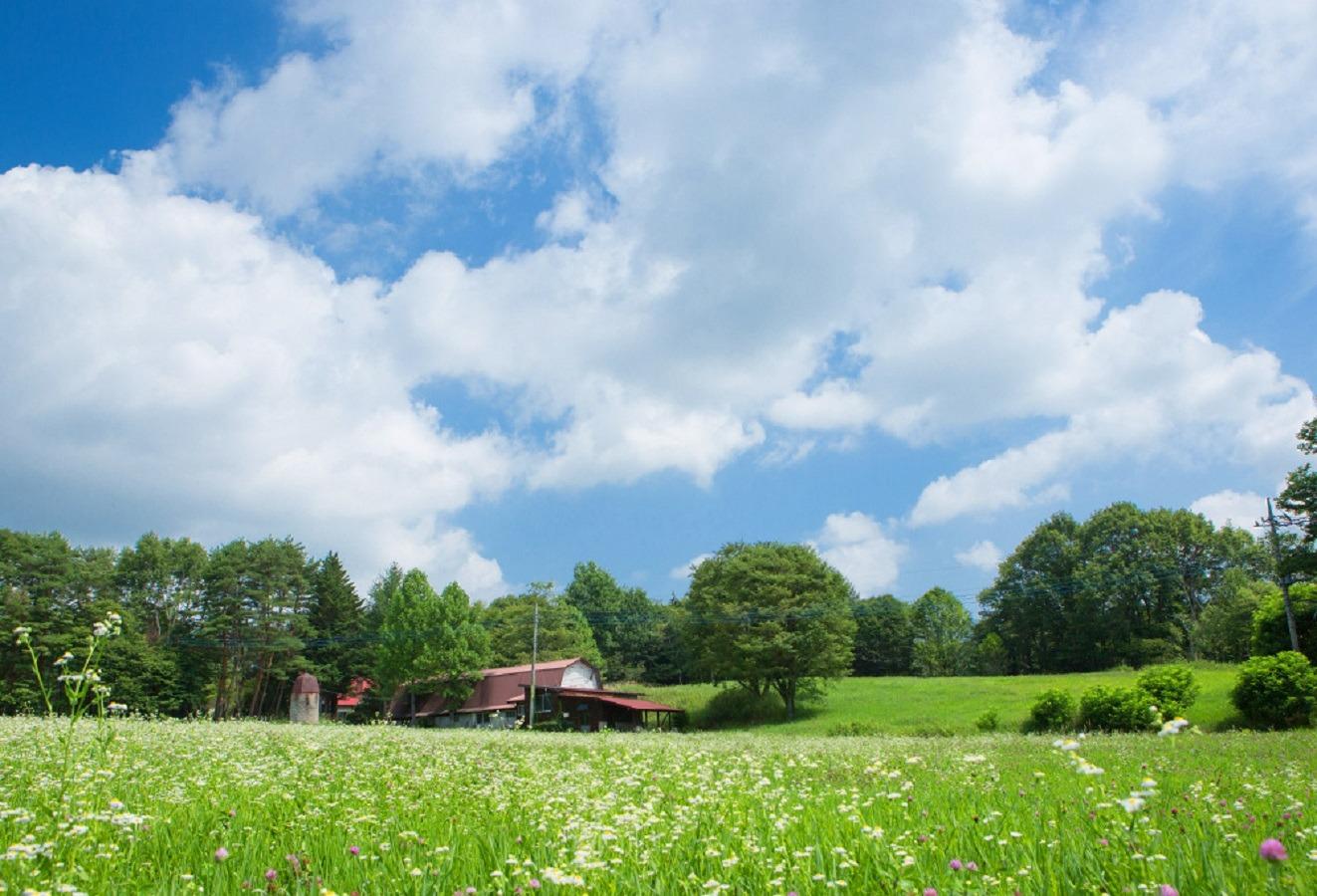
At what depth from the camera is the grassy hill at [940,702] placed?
41.2 m

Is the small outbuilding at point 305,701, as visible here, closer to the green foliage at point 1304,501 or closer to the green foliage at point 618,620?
the green foliage at point 618,620

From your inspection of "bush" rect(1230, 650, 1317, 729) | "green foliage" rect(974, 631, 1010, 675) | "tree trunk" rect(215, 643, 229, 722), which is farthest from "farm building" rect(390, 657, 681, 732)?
"green foliage" rect(974, 631, 1010, 675)

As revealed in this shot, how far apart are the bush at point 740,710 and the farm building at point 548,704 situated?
2.93 metres

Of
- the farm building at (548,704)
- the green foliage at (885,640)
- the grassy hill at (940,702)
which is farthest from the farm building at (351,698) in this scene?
the green foliage at (885,640)

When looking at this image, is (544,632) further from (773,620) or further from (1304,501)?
(1304,501)

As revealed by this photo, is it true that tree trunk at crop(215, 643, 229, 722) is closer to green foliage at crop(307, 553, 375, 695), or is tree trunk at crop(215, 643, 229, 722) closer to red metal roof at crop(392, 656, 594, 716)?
green foliage at crop(307, 553, 375, 695)

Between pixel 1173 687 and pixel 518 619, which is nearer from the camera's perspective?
pixel 1173 687

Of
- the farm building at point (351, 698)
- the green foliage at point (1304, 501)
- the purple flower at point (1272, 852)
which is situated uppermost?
the green foliage at point (1304, 501)

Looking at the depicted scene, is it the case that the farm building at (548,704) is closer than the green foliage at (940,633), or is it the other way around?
the farm building at (548,704)

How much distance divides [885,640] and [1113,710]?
6152cm

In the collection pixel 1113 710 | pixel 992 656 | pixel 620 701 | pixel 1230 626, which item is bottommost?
pixel 620 701

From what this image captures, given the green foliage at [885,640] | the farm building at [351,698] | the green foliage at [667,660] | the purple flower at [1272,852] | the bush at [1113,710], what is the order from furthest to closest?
the green foliage at [885,640]
the green foliage at [667,660]
the farm building at [351,698]
the bush at [1113,710]
the purple flower at [1272,852]

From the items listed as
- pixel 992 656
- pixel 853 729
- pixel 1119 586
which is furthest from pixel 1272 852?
pixel 992 656

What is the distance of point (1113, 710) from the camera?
119 feet
